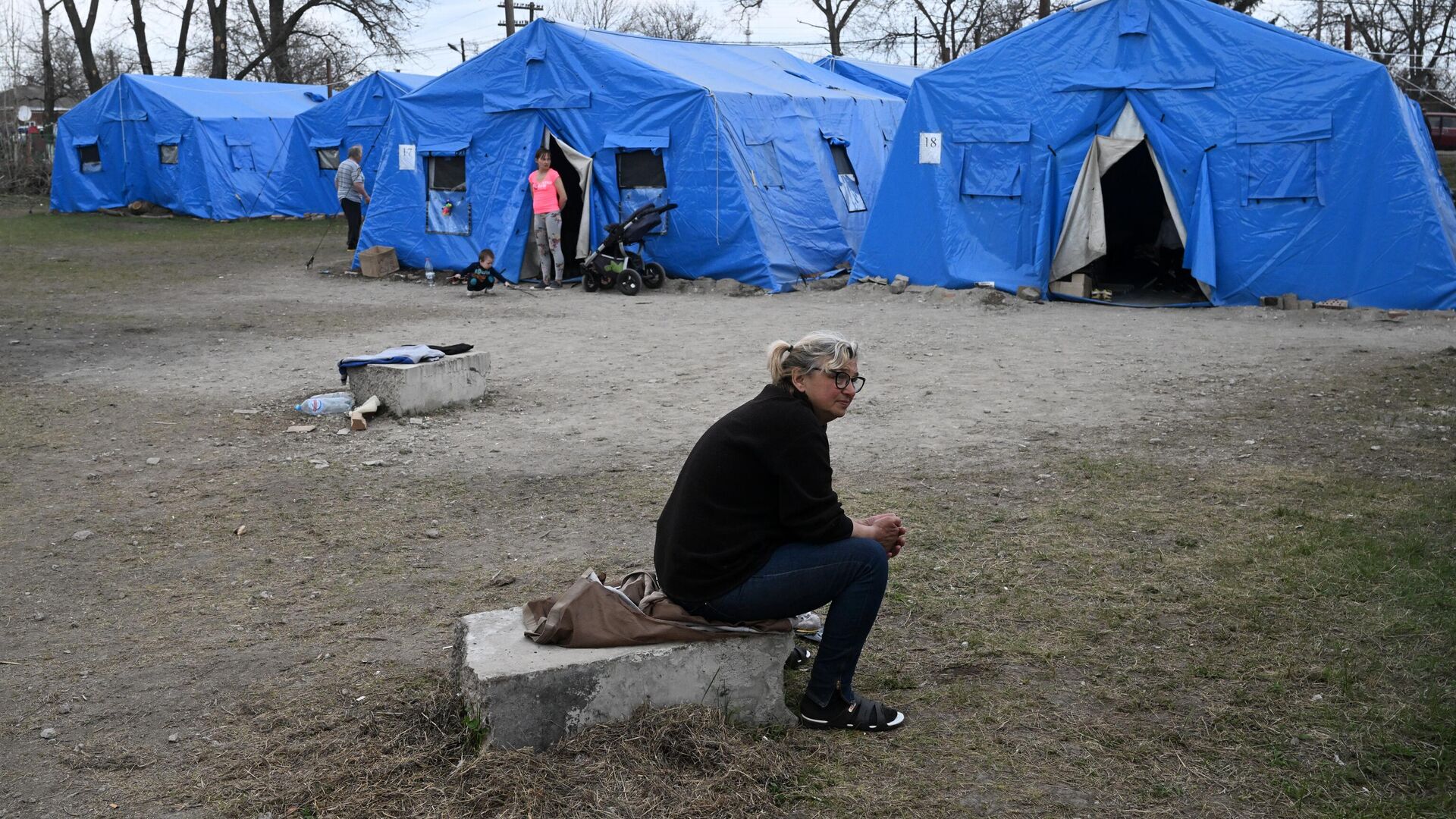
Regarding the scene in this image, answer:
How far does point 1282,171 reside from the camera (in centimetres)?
1352

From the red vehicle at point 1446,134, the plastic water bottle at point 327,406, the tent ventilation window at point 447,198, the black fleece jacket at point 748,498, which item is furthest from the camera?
the red vehicle at point 1446,134

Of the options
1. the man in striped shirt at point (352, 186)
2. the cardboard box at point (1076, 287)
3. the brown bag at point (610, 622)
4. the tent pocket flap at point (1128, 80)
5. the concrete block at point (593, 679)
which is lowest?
the concrete block at point (593, 679)

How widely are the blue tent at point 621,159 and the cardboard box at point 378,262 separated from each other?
1.26ft

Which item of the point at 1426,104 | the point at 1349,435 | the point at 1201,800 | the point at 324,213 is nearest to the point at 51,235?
the point at 324,213

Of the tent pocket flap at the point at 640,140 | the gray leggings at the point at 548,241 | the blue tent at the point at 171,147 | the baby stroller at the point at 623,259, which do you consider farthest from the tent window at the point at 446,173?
the blue tent at the point at 171,147

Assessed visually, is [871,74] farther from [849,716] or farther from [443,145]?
[849,716]

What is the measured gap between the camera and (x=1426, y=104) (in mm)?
36844

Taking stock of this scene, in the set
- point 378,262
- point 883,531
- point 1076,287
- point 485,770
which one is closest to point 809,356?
point 883,531

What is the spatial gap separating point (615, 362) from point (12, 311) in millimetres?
7894

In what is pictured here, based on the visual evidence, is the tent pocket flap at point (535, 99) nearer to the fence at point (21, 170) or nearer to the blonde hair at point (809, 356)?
the blonde hair at point (809, 356)

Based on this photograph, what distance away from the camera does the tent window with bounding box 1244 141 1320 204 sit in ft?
43.9

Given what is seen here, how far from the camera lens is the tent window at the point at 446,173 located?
17.9 meters

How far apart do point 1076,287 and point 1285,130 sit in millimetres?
2850

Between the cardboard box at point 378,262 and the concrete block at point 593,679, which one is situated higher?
the cardboard box at point 378,262
